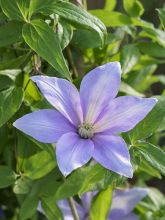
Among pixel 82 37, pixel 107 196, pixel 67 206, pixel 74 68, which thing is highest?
pixel 82 37

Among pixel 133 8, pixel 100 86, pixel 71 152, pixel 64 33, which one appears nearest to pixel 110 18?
pixel 133 8

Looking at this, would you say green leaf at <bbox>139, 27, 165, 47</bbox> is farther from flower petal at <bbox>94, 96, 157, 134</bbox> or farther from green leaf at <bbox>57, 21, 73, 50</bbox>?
flower petal at <bbox>94, 96, 157, 134</bbox>

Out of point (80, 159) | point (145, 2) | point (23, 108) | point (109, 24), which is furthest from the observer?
point (145, 2)

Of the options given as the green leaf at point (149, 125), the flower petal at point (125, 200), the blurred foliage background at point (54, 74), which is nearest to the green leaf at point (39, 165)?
the blurred foliage background at point (54, 74)

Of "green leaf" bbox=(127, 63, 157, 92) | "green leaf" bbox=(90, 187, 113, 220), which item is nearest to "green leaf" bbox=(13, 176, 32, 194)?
"green leaf" bbox=(90, 187, 113, 220)

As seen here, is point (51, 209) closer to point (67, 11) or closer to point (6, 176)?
point (6, 176)

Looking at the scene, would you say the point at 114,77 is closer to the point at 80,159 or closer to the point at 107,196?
the point at 80,159

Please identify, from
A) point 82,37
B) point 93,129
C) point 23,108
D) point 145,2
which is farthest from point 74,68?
point 145,2
